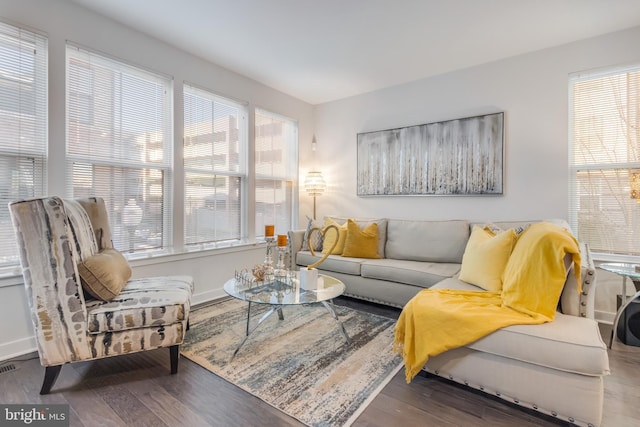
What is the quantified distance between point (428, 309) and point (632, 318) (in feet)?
5.96

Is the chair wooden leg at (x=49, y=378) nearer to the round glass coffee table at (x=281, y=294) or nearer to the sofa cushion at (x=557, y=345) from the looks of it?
the round glass coffee table at (x=281, y=294)

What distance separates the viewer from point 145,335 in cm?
187

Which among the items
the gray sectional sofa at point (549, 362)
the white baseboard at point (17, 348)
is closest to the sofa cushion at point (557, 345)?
the gray sectional sofa at point (549, 362)

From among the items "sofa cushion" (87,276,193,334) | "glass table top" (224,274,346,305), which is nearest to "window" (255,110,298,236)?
"glass table top" (224,274,346,305)

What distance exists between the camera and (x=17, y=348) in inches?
85.0

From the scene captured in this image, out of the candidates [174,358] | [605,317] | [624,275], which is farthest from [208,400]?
[605,317]

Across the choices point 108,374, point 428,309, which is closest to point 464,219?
point 428,309

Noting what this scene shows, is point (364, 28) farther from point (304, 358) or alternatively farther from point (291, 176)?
point (304, 358)

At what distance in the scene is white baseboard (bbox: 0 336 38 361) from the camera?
211 centimetres

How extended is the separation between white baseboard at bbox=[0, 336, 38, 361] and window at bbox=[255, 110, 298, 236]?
2325mm

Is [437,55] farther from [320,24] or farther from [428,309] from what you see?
[428,309]

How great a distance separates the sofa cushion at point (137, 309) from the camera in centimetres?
178

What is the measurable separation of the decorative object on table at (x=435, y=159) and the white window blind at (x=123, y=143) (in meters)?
2.46

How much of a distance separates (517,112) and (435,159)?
0.92 m
